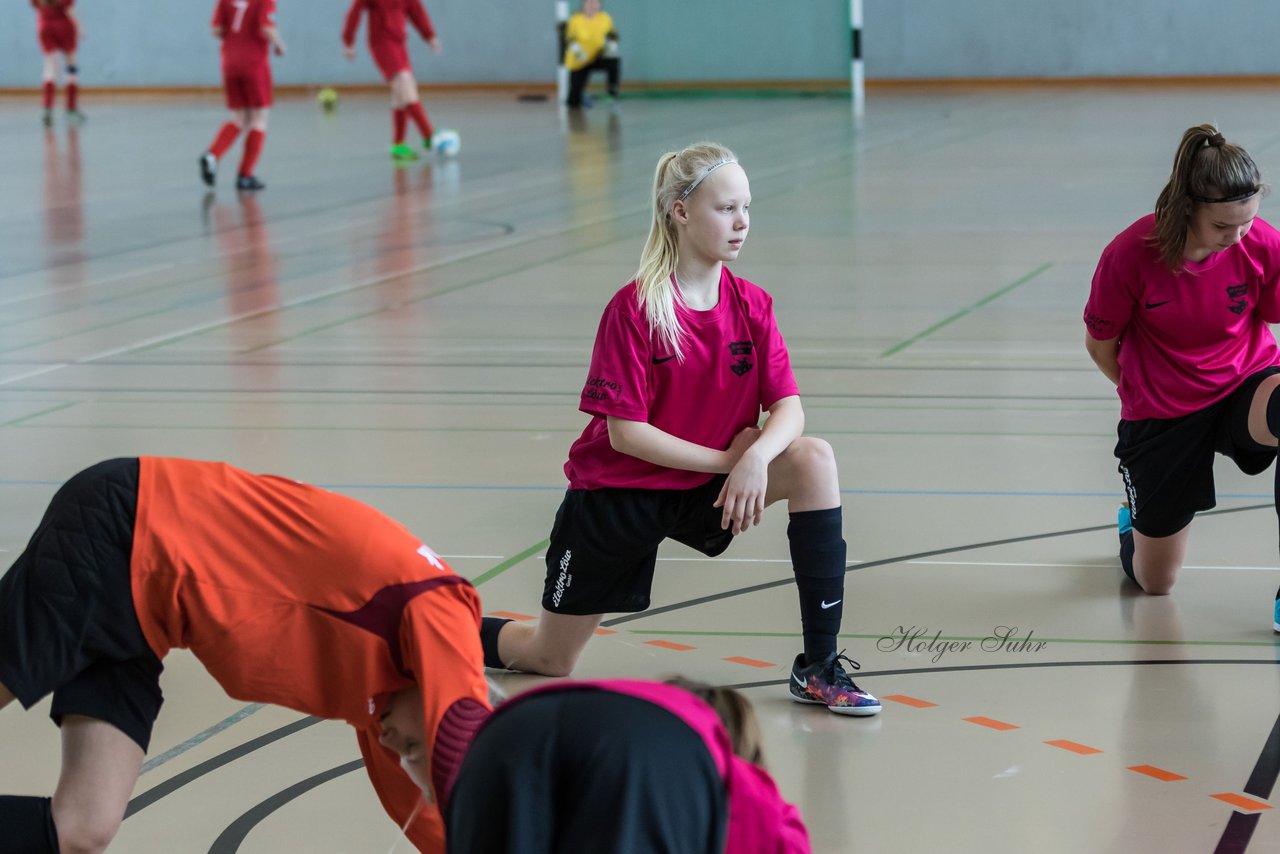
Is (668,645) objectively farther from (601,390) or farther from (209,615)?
(209,615)

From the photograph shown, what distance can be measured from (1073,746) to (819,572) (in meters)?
0.63

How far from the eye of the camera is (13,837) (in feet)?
7.91

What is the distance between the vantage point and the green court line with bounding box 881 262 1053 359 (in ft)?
24.9

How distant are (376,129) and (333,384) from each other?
13.9 meters

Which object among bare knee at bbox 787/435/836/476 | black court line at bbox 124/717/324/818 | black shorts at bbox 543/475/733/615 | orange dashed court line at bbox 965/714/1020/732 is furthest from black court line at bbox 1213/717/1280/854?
black court line at bbox 124/717/324/818

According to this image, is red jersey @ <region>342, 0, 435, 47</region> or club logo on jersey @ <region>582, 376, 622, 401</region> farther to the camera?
red jersey @ <region>342, 0, 435, 47</region>

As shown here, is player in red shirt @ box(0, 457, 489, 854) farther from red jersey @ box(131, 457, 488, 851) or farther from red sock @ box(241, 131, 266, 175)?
red sock @ box(241, 131, 266, 175)

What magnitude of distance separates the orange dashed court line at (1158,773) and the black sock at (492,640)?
142cm

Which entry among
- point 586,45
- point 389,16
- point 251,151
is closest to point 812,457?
point 251,151

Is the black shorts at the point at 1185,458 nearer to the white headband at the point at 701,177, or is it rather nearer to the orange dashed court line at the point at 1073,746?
the orange dashed court line at the point at 1073,746

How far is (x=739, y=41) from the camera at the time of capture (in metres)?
24.8

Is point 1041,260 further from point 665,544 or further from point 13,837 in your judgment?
point 13,837

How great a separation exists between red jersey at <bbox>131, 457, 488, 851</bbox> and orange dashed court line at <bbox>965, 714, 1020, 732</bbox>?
4.83ft

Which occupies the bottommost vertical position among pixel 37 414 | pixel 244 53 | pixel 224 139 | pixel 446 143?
pixel 37 414
